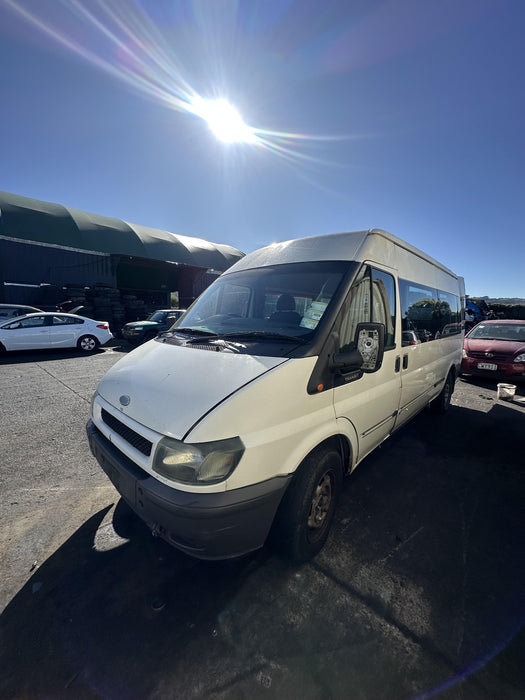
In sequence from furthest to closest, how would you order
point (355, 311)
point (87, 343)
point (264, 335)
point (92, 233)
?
1. point (92, 233)
2. point (87, 343)
3. point (355, 311)
4. point (264, 335)

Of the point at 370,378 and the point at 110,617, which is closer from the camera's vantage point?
the point at 110,617

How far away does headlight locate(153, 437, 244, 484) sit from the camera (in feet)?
5.21

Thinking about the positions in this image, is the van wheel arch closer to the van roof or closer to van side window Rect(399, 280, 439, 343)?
the van roof

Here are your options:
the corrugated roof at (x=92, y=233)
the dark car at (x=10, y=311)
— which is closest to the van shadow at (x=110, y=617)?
the dark car at (x=10, y=311)

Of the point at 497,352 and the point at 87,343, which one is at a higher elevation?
the point at 497,352

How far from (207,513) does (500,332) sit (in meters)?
9.50

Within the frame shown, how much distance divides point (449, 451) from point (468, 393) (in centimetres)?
362

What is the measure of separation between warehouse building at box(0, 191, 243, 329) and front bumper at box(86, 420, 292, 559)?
16.3 meters

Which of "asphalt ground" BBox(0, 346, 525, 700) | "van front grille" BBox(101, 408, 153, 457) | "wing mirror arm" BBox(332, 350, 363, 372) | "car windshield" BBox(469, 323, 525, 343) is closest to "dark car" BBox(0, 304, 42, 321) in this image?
"asphalt ground" BBox(0, 346, 525, 700)

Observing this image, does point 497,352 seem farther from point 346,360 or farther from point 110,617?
point 110,617

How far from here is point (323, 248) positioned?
2.68 m

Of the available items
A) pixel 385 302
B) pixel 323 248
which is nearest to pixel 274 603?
pixel 385 302

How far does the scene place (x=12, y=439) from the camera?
3.98m

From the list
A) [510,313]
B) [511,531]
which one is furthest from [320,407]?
[510,313]
